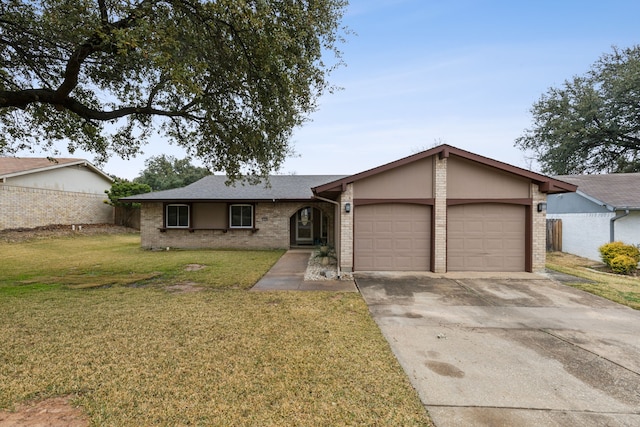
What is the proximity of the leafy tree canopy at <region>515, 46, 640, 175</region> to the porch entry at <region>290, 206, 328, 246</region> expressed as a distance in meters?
19.7

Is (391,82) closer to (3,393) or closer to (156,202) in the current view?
(156,202)

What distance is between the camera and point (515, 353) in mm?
3865

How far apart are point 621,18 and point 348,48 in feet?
42.8

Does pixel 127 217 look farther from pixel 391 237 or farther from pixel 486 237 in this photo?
pixel 486 237

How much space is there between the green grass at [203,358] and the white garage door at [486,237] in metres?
4.55

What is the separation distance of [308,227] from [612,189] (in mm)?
14429

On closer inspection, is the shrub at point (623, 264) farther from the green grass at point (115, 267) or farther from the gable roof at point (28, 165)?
the gable roof at point (28, 165)

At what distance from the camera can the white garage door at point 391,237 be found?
9273 mm

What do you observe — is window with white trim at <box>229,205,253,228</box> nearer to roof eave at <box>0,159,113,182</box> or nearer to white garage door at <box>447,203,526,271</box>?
white garage door at <box>447,203,526,271</box>

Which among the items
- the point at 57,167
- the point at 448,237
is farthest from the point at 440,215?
the point at 57,167

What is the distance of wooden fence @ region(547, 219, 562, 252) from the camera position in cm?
1479

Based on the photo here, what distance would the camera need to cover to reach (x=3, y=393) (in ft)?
9.55

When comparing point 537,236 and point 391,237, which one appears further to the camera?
point 391,237

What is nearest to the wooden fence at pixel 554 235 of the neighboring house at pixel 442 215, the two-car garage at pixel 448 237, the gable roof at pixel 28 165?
the neighboring house at pixel 442 215
